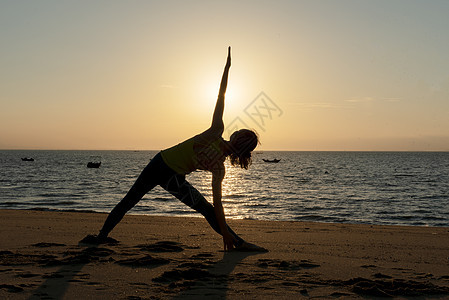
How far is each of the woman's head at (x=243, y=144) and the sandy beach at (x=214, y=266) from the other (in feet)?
4.01

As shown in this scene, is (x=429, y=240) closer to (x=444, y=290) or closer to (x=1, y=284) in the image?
(x=444, y=290)

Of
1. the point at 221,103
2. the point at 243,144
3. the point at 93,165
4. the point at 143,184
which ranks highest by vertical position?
the point at 221,103

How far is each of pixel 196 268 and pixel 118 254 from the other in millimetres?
1356

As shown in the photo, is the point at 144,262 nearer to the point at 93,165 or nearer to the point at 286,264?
the point at 286,264

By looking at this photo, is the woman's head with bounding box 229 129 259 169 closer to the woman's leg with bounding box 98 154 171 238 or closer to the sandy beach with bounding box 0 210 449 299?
the woman's leg with bounding box 98 154 171 238

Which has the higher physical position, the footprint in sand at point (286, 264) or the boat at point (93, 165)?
the footprint in sand at point (286, 264)

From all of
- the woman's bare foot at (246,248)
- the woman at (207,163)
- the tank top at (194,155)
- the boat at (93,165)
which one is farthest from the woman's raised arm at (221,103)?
the boat at (93,165)

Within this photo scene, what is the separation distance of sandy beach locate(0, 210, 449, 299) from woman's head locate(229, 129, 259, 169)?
122 centimetres

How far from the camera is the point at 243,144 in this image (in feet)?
16.9

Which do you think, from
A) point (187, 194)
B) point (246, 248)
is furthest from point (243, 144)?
point (246, 248)

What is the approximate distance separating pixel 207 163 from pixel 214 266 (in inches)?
46.7

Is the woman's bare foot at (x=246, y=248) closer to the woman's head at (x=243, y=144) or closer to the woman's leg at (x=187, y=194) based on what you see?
the woman's leg at (x=187, y=194)

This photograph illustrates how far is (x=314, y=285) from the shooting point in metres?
4.55

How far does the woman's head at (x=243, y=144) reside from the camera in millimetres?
5145
